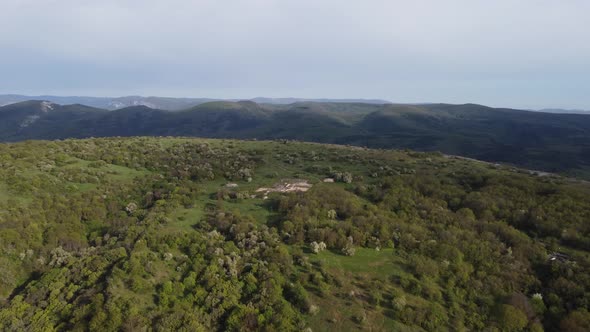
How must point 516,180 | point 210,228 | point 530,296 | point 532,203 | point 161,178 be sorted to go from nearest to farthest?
1. point 530,296
2. point 210,228
3. point 532,203
4. point 516,180
5. point 161,178

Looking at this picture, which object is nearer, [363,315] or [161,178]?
[363,315]

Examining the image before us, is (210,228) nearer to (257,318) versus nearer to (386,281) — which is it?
(257,318)

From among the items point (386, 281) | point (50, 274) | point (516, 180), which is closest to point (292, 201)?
point (386, 281)

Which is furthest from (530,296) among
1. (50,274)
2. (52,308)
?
(50,274)

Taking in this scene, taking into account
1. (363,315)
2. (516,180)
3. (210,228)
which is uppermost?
(516,180)

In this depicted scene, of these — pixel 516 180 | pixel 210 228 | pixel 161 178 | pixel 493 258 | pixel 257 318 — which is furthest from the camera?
pixel 161 178

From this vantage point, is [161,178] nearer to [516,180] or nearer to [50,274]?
[50,274]

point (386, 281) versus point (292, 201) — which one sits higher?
point (292, 201)
